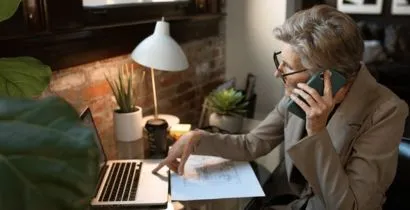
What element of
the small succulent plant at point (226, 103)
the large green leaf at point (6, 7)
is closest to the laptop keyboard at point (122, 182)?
the small succulent plant at point (226, 103)

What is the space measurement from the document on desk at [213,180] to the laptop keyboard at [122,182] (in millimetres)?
124

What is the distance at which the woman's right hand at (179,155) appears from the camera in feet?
4.52

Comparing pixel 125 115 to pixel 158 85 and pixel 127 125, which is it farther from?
pixel 158 85

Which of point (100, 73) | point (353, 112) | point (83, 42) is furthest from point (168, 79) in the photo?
point (353, 112)

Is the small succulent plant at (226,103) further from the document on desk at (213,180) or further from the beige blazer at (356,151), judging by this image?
the beige blazer at (356,151)

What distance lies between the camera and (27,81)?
79 cm

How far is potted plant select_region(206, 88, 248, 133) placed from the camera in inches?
74.8

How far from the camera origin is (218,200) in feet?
4.07

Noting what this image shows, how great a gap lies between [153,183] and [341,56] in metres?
0.70

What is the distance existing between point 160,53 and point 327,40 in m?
0.59

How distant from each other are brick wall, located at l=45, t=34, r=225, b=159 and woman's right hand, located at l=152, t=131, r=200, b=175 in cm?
32

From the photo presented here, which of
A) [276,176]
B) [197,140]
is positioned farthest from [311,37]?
[276,176]

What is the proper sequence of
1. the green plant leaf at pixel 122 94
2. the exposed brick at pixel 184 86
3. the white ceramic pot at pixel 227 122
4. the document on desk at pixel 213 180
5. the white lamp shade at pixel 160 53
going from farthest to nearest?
1. the exposed brick at pixel 184 86
2. the white ceramic pot at pixel 227 122
3. the green plant leaf at pixel 122 94
4. the white lamp shade at pixel 160 53
5. the document on desk at pixel 213 180

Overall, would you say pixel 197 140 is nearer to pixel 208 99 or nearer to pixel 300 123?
pixel 300 123
